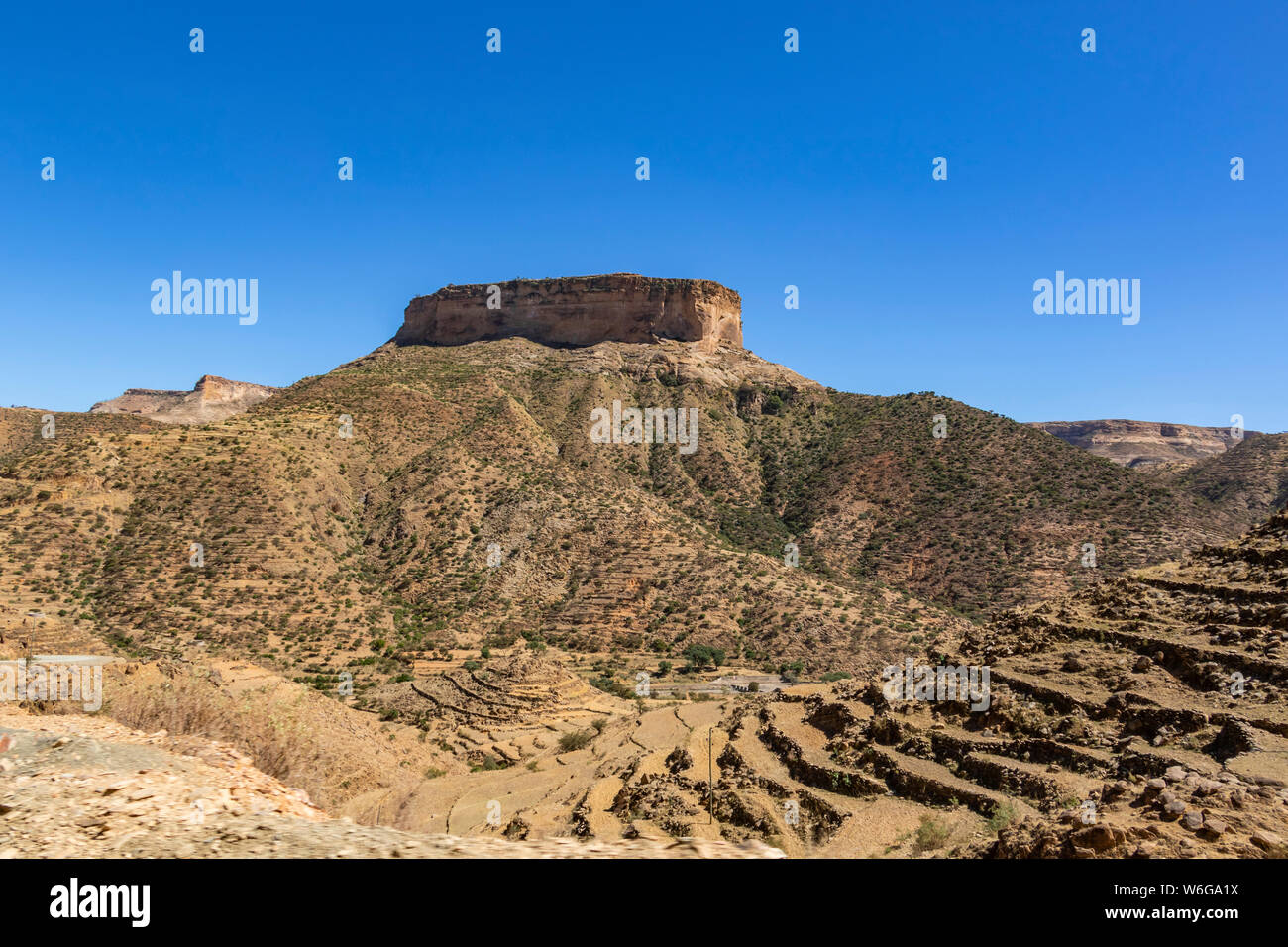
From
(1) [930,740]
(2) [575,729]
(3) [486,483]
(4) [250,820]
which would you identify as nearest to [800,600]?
(2) [575,729]

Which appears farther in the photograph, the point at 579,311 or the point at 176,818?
the point at 579,311

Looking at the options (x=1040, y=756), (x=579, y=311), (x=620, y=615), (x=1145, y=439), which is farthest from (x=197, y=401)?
(x=1145, y=439)

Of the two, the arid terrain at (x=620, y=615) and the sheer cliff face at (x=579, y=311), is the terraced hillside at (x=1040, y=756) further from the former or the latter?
the sheer cliff face at (x=579, y=311)

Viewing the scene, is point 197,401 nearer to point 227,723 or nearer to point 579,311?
point 579,311

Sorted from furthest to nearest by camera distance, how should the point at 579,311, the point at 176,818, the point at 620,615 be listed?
1. the point at 579,311
2. the point at 620,615
3. the point at 176,818

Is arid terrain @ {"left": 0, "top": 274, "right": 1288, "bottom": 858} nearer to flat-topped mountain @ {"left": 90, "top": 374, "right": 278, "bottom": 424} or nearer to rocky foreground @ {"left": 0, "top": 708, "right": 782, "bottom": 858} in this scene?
rocky foreground @ {"left": 0, "top": 708, "right": 782, "bottom": 858}

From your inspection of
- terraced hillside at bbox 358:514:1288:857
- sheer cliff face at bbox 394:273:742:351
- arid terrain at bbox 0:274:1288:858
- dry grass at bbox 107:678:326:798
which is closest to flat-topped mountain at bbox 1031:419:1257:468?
arid terrain at bbox 0:274:1288:858
